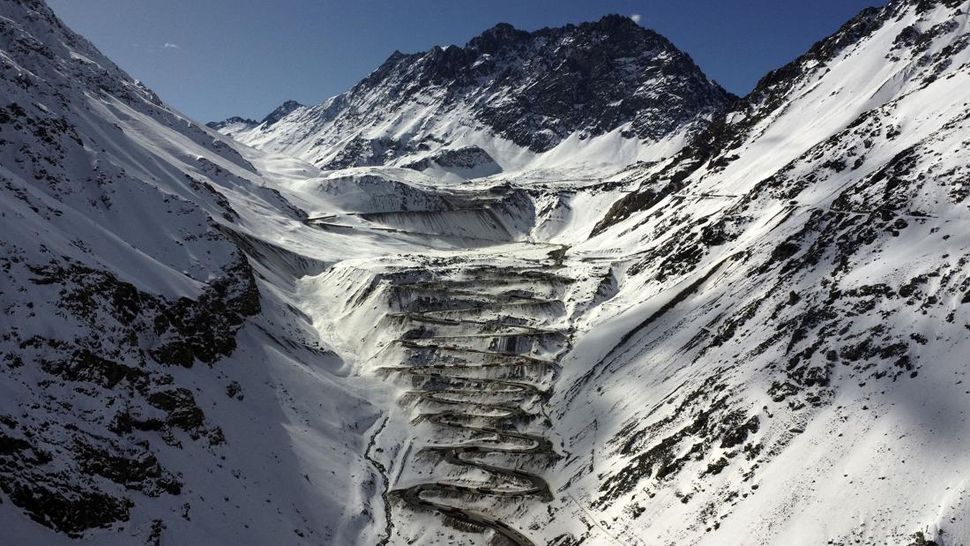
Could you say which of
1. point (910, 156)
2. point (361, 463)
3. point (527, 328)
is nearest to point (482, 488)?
point (361, 463)

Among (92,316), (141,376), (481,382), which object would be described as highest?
(481,382)

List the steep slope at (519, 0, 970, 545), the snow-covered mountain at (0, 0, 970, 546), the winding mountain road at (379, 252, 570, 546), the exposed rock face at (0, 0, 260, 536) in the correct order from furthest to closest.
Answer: the winding mountain road at (379, 252, 570, 546), the snow-covered mountain at (0, 0, 970, 546), the exposed rock face at (0, 0, 260, 536), the steep slope at (519, 0, 970, 545)

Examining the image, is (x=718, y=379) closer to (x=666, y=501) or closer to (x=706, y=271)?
(x=666, y=501)

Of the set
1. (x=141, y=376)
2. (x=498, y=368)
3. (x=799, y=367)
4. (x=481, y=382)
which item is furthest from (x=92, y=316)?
(x=799, y=367)

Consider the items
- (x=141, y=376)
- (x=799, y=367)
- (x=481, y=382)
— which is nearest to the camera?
(x=799, y=367)

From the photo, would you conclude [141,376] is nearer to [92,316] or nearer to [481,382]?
[92,316]

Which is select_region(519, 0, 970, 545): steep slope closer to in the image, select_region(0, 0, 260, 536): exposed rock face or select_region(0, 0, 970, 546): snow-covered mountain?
select_region(0, 0, 970, 546): snow-covered mountain

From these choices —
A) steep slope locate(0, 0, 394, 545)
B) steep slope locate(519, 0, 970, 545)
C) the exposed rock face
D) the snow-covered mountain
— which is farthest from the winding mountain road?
the exposed rock face
